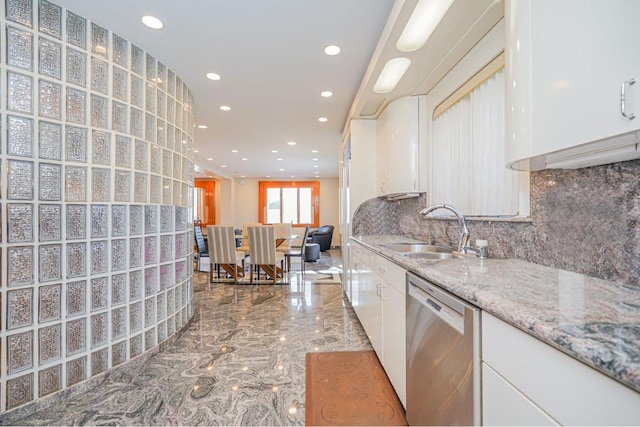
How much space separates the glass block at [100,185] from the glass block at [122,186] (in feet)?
0.16

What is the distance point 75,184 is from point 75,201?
4.5 inches

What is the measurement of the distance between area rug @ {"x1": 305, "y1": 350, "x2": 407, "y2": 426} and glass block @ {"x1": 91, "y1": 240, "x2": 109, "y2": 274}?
167 cm

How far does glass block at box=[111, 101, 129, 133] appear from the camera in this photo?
2.08 meters

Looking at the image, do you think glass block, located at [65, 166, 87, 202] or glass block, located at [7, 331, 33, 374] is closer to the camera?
glass block, located at [7, 331, 33, 374]

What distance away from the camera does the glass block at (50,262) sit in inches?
68.3

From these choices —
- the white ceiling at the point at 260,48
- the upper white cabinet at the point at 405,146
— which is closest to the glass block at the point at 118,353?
the white ceiling at the point at 260,48

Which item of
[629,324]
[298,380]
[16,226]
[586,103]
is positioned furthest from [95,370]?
[586,103]

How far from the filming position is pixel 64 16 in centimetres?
187

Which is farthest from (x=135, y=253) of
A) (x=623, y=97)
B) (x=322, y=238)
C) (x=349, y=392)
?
(x=322, y=238)

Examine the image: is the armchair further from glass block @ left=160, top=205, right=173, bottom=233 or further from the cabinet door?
the cabinet door

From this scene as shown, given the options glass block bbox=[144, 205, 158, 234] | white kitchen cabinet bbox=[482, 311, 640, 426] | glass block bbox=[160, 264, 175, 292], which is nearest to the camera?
white kitchen cabinet bbox=[482, 311, 640, 426]

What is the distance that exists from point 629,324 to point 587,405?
0.79 feet

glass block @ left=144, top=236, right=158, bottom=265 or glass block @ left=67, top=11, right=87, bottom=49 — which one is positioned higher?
glass block @ left=67, top=11, right=87, bottom=49

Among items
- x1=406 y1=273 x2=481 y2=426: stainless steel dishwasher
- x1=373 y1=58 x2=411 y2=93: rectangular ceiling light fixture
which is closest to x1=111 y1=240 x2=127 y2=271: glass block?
x1=406 y1=273 x2=481 y2=426: stainless steel dishwasher
